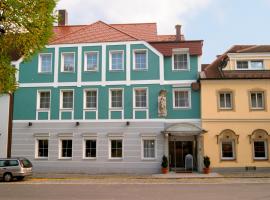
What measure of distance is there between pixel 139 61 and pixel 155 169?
8.54m

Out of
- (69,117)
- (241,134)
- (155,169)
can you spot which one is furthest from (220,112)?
(69,117)

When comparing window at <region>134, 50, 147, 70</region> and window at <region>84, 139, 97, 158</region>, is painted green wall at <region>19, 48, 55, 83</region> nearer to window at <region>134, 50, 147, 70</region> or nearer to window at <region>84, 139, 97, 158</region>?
window at <region>84, 139, 97, 158</region>

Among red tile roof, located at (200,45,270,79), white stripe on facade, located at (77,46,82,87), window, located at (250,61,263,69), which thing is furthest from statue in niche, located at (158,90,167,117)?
window, located at (250,61,263,69)

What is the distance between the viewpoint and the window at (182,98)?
28.7 meters

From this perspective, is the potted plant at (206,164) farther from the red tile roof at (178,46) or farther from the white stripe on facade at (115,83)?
the red tile roof at (178,46)

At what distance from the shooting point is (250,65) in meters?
29.5

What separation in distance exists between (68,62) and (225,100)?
42.4ft

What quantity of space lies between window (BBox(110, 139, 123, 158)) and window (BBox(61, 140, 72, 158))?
10.9 ft

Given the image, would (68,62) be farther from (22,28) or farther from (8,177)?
(22,28)

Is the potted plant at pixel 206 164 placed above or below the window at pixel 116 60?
below

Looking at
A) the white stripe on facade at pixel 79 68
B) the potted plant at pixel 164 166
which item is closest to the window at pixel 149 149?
the potted plant at pixel 164 166

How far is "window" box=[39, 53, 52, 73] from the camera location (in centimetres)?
3064

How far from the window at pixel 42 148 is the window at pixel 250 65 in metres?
16.5

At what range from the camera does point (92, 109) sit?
96.0ft
